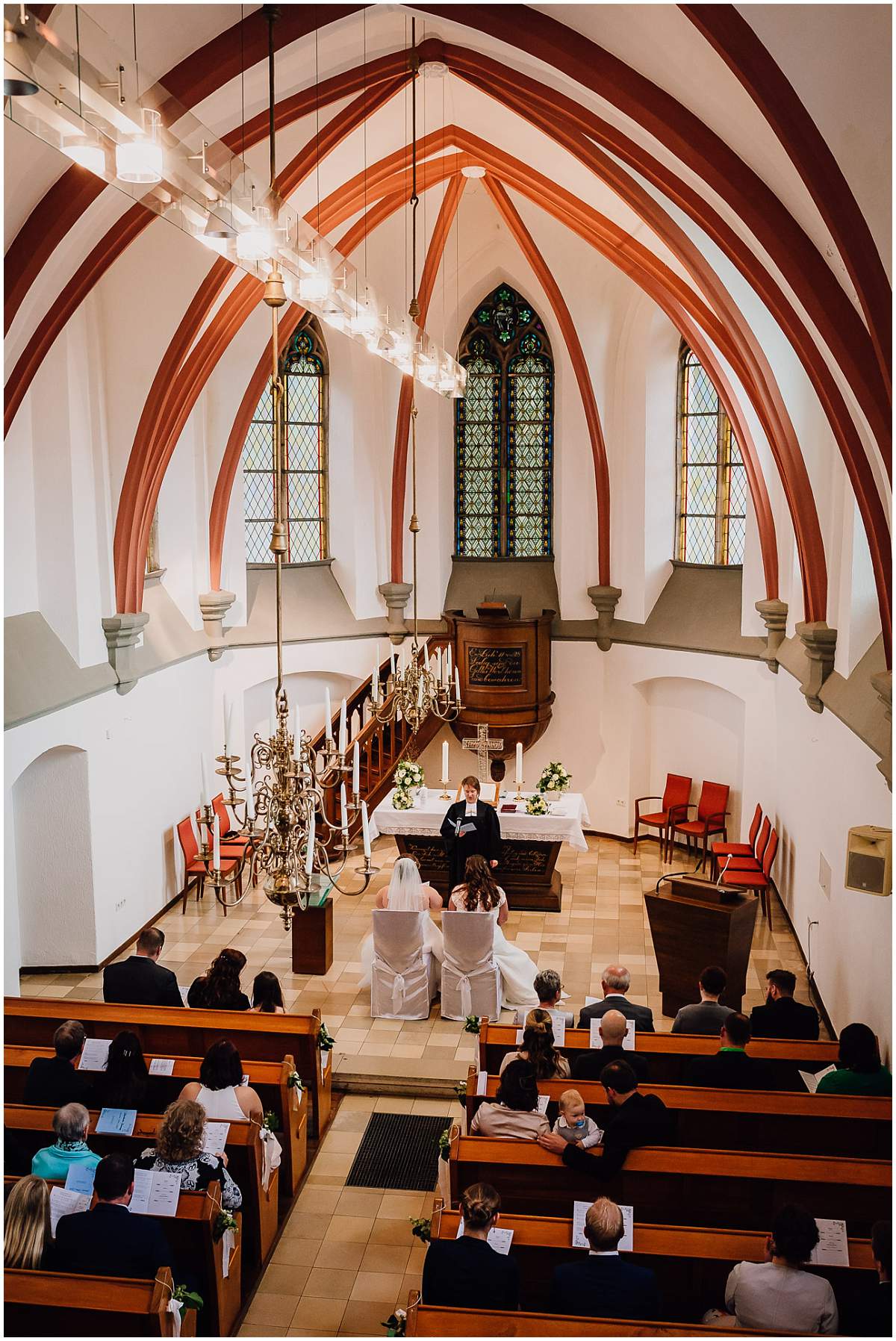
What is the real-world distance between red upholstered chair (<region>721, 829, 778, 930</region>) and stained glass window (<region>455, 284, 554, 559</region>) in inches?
216

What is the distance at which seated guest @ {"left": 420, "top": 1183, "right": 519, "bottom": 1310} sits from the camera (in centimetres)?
520

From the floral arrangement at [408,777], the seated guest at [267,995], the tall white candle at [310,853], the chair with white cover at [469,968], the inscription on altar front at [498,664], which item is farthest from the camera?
the inscription on altar front at [498,664]

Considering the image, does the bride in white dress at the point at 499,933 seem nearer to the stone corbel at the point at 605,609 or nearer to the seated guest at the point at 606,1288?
the seated guest at the point at 606,1288

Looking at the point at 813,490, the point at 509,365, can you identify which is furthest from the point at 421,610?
the point at 813,490

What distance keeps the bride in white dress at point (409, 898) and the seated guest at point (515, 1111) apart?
3.50 meters

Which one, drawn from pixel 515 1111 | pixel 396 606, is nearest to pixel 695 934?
pixel 515 1111

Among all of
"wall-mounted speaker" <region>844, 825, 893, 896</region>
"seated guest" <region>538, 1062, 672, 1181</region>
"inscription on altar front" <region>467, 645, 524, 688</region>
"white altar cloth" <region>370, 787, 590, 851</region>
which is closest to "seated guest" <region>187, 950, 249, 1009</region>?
"seated guest" <region>538, 1062, 672, 1181</region>

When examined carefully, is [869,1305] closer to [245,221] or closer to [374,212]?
[245,221]

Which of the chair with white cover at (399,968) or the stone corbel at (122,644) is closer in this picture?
the chair with white cover at (399,968)

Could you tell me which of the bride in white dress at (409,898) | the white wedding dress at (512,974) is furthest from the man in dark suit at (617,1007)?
the bride in white dress at (409,898)

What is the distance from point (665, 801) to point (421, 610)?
4.17 m

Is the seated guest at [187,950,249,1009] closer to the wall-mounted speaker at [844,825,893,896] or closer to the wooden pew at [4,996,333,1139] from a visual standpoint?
the wooden pew at [4,996,333,1139]

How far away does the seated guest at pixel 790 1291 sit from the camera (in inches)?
201

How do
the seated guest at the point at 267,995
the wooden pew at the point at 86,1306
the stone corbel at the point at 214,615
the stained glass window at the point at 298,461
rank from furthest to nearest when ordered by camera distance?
the stained glass window at the point at 298,461, the stone corbel at the point at 214,615, the seated guest at the point at 267,995, the wooden pew at the point at 86,1306
